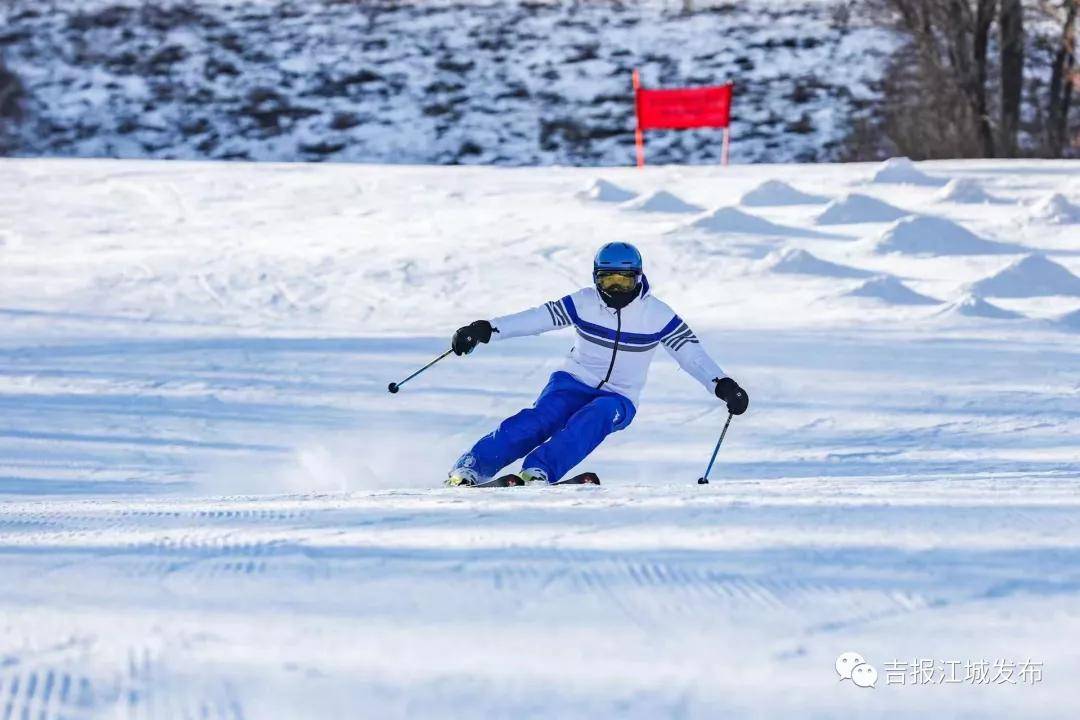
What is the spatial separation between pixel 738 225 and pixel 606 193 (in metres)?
2.15

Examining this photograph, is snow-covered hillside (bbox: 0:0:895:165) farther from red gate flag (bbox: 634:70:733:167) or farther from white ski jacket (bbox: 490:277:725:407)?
white ski jacket (bbox: 490:277:725:407)

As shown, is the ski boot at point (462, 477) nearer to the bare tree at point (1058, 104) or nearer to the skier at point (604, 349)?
the skier at point (604, 349)

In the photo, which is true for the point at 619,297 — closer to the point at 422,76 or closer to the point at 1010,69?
the point at 1010,69

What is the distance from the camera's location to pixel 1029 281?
10.3 m

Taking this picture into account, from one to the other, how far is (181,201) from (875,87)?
14.0 metres

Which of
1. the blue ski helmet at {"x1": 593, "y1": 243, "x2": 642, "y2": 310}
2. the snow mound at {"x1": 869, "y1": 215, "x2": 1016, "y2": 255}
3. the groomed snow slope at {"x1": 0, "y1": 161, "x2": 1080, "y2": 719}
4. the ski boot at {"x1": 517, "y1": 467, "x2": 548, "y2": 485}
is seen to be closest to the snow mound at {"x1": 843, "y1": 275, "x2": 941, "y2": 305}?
the groomed snow slope at {"x1": 0, "y1": 161, "x2": 1080, "y2": 719}

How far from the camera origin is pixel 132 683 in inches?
96.0

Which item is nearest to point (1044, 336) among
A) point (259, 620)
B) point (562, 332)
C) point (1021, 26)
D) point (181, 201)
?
point (562, 332)

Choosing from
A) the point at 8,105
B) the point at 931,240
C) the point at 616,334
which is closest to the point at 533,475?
the point at 616,334

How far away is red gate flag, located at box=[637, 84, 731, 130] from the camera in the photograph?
17.7 m

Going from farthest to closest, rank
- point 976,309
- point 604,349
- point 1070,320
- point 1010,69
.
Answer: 1. point 1010,69
2. point 976,309
3. point 1070,320
4. point 604,349

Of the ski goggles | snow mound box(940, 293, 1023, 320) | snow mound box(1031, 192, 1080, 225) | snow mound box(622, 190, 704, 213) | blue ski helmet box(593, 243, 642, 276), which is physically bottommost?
snow mound box(622, 190, 704, 213)

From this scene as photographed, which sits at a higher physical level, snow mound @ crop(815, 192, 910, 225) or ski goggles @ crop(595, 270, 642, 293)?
ski goggles @ crop(595, 270, 642, 293)

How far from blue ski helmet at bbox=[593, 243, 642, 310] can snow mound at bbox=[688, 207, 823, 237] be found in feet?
22.5
